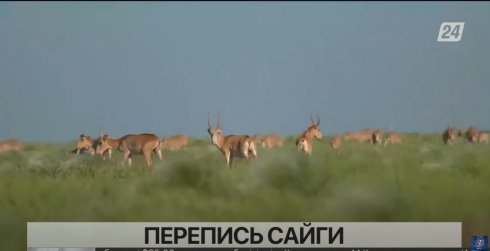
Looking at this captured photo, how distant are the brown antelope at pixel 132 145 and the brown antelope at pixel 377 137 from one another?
168cm

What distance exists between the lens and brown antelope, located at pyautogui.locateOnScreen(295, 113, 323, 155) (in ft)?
11.5

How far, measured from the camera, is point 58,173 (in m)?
3.61

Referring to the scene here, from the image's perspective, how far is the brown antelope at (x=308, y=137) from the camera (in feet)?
11.5

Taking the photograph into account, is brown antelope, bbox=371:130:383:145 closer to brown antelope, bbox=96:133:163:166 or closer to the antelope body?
the antelope body

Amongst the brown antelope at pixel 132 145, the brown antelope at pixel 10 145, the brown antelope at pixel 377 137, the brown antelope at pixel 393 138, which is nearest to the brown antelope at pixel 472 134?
the brown antelope at pixel 393 138

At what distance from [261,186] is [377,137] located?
3.23 feet

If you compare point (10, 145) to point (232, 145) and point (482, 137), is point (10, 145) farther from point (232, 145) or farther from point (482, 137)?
point (482, 137)

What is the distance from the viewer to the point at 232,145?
11.8ft

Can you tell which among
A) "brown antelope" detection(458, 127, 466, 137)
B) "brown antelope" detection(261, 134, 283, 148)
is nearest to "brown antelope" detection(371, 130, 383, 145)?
"brown antelope" detection(458, 127, 466, 137)

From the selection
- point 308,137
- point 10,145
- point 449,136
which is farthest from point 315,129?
point 10,145

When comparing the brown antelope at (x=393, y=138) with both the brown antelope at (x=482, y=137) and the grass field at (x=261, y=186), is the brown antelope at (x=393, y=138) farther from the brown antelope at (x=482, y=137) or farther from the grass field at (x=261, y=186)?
the brown antelope at (x=482, y=137)

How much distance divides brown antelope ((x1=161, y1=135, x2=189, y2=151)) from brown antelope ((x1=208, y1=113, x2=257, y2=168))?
0.22 m

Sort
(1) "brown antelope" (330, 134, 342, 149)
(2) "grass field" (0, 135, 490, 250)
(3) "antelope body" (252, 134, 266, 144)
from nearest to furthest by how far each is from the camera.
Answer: (2) "grass field" (0, 135, 490, 250) → (3) "antelope body" (252, 134, 266, 144) → (1) "brown antelope" (330, 134, 342, 149)

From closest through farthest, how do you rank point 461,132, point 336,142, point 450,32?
1. point 450,32
2. point 461,132
3. point 336,142
